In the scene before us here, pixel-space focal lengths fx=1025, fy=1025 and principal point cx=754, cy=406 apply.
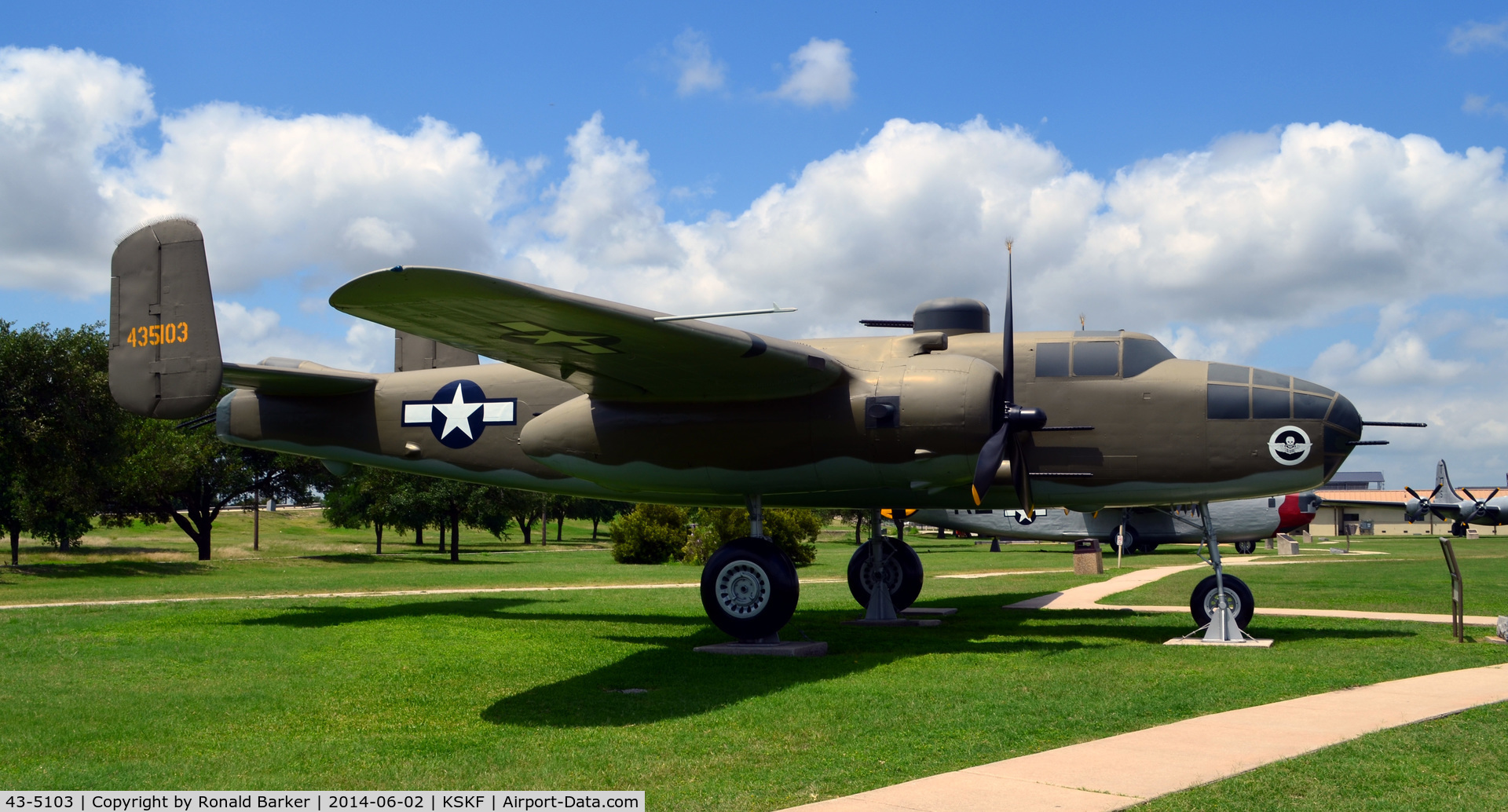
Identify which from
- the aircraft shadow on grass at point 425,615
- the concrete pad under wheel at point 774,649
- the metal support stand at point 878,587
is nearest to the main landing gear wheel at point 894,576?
the metal support stand at point 878,587

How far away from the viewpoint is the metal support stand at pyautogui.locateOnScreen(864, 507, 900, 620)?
18.5 meters

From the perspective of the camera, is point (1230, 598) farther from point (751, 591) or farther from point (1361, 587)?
point (1361, 587)

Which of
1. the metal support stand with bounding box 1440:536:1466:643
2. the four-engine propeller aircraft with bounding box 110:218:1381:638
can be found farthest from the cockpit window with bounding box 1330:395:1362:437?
the metal support stand with bounding box 1440:536:1466:643

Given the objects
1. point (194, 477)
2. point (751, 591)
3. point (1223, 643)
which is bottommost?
point (1223, 643)

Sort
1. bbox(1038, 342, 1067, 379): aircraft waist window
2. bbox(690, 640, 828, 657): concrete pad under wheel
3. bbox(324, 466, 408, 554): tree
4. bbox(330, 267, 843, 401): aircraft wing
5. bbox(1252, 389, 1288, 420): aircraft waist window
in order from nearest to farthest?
bbox(330, 267, 843, 401): aircraft wing
bbox(690, 640, 828, 657): concrete pad under wheel
bbox(1252, 389, 1288, 420): aircraft waist window
bbox(1038, 342, 1067, 379): aircraft waist window
bbox(324, 466, 408, 554): tree

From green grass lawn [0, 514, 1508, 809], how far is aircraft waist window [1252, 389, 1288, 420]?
10.4 feet

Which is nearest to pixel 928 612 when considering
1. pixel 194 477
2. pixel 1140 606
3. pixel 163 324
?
pixel 1140 606

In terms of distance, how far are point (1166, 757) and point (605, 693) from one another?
19.0 feet

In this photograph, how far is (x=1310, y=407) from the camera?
556 inches

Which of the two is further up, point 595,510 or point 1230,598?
point 1230,598

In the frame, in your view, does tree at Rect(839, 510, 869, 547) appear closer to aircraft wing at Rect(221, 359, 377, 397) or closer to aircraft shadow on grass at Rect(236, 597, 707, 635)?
aircraft shadow on grass at Rect(236, 597, 707, 635)

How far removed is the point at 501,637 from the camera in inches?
599

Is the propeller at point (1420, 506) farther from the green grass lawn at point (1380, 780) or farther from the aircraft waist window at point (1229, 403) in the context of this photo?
the green grass lawn at point (1380, 780)

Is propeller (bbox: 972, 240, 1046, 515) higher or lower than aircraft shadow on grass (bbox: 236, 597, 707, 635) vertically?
higher
